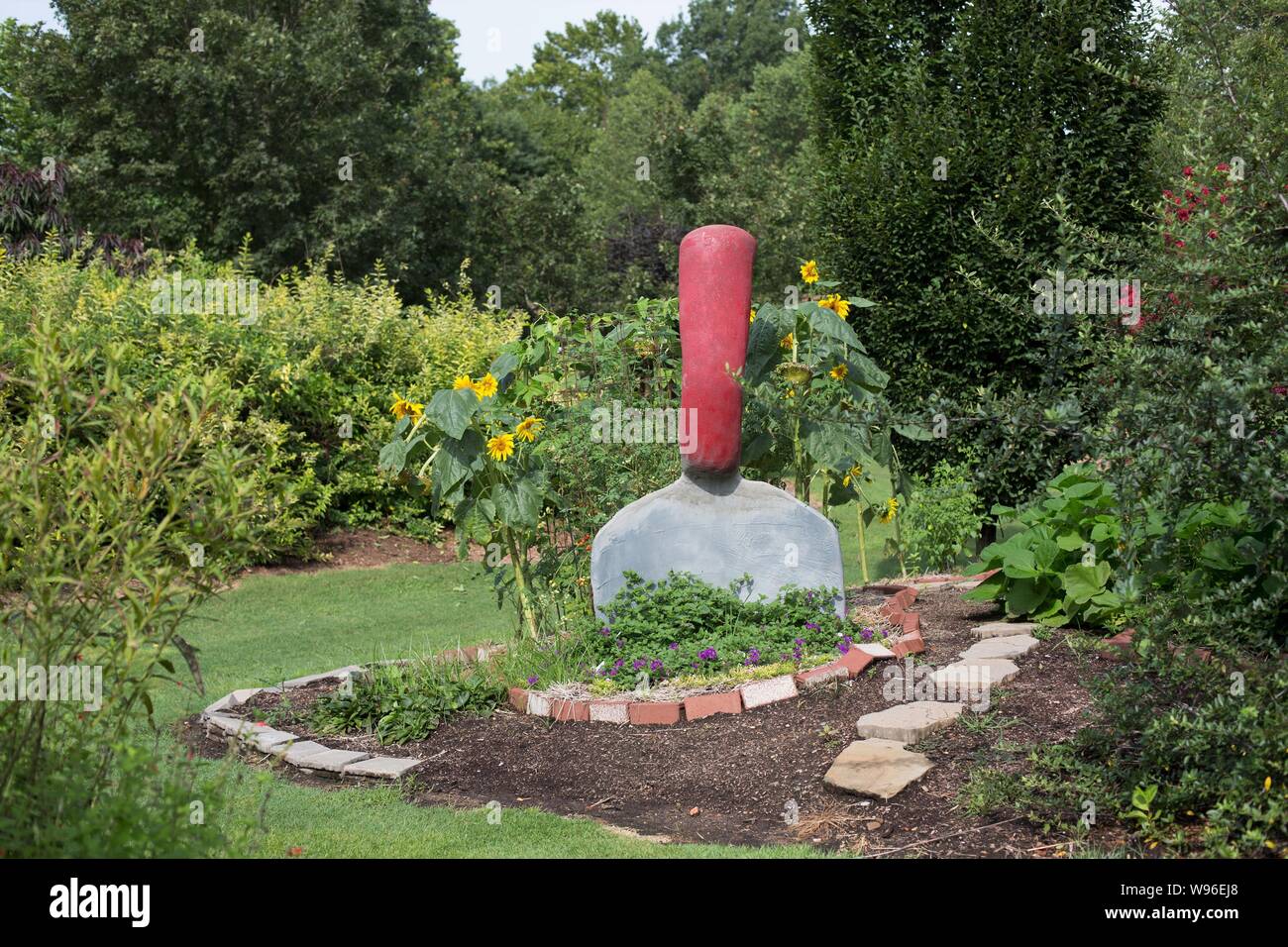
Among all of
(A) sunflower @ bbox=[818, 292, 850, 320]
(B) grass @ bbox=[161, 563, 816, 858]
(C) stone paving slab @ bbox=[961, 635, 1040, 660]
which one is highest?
(A) sunflower @ bbox=[818, 292, 850, 320]

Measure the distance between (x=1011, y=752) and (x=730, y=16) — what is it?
58938 mm

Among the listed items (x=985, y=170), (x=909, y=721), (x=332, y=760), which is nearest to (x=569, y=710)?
(x=332, y=760)

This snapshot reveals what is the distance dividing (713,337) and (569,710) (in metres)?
1.92

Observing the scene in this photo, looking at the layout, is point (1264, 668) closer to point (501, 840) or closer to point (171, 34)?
point (501, 840)

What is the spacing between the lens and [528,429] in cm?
606

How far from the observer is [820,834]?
3984mm

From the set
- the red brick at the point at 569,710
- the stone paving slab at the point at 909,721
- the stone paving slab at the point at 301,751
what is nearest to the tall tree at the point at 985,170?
the stone paving slab at the point at 909,721

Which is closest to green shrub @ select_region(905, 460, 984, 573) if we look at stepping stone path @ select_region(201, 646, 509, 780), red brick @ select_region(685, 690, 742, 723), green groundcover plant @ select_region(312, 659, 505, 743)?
red brick @ select_region(685, 690, 742, 723)

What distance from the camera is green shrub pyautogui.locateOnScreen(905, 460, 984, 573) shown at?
8.09 meters

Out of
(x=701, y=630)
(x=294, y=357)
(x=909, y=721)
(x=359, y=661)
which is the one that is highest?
(x=294, y=357)

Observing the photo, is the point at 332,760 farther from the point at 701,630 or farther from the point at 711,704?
the point at 701,630

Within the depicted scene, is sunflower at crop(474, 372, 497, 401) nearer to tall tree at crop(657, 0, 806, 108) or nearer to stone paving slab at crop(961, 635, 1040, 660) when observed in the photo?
stone paving slab at crop(961, 635, 1040, 660)

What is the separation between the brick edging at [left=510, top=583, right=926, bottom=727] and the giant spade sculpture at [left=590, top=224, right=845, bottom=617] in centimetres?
57
